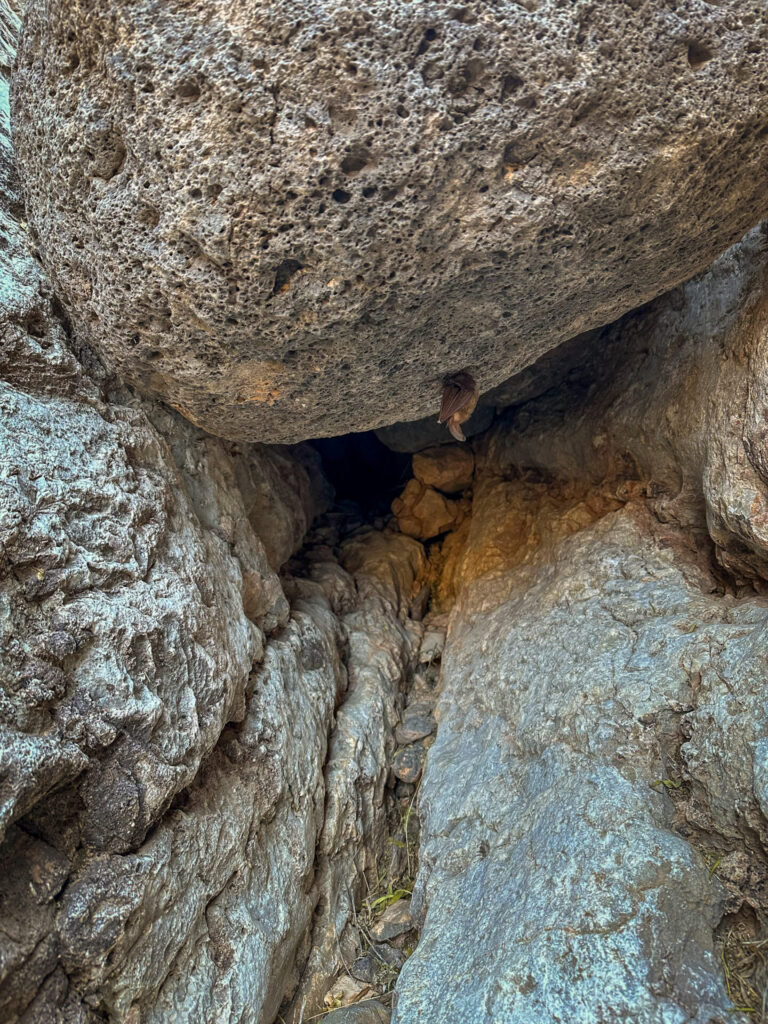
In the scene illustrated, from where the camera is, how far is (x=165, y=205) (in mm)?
1736

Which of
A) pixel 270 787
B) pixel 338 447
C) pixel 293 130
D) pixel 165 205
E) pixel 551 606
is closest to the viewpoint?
pixel 293 130

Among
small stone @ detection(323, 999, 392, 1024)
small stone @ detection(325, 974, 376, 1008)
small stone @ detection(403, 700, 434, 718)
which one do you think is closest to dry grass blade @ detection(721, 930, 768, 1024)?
small stone @ detection(323, 999, 392, 1024)

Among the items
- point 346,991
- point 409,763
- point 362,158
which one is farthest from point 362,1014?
point 362,158

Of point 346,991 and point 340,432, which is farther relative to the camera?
point 340,432

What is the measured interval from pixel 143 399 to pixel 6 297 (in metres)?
0.55

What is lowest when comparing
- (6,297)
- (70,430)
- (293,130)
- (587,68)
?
(70,430)

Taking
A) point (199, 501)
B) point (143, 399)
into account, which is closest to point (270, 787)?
point (199, 501)

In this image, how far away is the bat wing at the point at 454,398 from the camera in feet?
8.30

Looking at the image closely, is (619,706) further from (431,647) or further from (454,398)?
(431,647)

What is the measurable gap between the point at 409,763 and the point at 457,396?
1778 millimetres

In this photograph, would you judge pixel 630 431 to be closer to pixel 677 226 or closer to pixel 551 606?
pixel 551 606

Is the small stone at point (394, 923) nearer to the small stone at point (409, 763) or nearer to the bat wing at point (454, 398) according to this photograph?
the small stone at point (409, 763)

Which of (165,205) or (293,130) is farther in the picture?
(165,205)

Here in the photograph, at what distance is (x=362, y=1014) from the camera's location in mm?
2195
